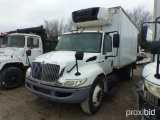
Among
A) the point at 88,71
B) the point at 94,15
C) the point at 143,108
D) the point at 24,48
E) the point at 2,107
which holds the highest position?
the point at 94,15

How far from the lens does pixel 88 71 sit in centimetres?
404

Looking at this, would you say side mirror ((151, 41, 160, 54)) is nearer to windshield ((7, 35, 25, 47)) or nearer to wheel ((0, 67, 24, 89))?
wheel ((0, 67, 24, 89))

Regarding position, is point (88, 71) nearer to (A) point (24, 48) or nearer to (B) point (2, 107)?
(B) point (2, 107)

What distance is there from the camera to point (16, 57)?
678 cm

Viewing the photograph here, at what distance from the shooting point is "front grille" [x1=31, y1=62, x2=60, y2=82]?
3.86 m

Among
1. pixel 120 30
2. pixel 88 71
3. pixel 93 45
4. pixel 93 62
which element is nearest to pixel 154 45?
pixel 88 71

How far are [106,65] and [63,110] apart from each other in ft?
6.82

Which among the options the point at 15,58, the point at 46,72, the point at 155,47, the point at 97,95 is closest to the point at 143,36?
the point at 155,47

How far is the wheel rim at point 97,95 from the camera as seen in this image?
4.23 meters

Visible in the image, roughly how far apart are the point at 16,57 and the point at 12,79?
3.19ft

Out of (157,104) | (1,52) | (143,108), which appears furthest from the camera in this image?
(1,52)

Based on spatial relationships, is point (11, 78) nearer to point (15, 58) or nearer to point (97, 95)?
point (15, 58)

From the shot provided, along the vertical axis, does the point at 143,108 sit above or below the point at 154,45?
below

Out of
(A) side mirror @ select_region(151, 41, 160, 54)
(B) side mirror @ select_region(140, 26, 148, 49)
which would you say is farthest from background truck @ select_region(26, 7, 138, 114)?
(A) side mirror @ select_region(151, 41, 160, 54)
